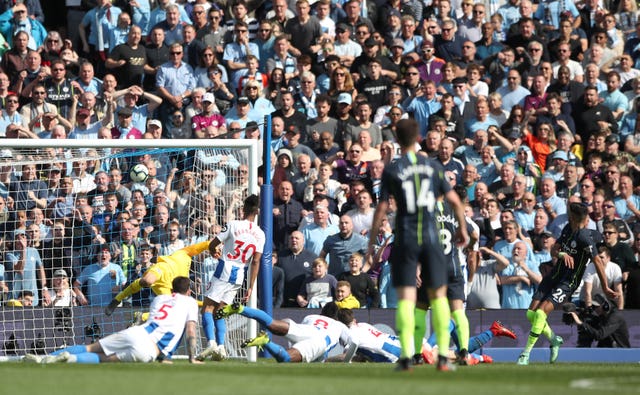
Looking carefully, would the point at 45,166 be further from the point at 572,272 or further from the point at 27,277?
the point at 572,272

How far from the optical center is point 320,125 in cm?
2130

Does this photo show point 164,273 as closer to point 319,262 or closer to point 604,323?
point 319,262

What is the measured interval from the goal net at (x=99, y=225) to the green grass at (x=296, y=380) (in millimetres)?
3876

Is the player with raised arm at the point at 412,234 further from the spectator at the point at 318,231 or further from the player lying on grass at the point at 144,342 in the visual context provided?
the spectator at the point at 318,231

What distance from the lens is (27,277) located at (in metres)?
17.1

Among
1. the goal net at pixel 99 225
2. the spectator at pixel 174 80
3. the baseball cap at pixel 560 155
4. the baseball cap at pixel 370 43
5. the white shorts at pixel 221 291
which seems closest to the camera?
the white shorts at pixel 221 291

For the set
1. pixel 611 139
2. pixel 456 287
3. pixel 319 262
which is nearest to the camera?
pixel 456 287

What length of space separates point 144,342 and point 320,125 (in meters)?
8.45

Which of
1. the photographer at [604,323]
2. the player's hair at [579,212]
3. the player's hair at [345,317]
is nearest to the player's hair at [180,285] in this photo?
the player's hair at [345,317]

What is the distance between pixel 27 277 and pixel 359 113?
6533 mm

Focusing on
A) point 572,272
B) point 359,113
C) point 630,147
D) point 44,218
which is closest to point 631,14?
point 630,147

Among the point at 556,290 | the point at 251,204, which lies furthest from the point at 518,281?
the point at 251,204

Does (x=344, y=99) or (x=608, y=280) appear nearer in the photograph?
(x=608, y=280)

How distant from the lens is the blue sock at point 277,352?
48.1ft
